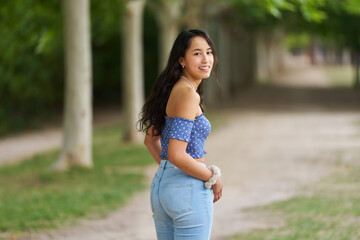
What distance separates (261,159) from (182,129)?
927cm

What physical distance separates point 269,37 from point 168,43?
121 ft

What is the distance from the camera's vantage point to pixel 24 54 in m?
23.3

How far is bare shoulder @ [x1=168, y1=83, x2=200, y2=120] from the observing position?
2.82 m

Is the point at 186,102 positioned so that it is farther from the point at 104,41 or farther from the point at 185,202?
the point at 104,41

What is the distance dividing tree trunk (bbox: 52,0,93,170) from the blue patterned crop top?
716 cm

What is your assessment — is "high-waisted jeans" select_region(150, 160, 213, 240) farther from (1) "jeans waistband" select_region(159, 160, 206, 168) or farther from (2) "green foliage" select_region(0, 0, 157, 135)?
(2) "green foliage" select_region(0, 0, 157, 135)

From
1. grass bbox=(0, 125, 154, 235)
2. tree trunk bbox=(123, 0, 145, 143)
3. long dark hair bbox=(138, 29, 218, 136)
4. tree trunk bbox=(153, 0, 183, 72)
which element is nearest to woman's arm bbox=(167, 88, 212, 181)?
long dark hair bbox=(138, 29, 218, 136)

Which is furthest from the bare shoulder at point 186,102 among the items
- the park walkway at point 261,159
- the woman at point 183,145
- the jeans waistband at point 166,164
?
the park walkway at point 261,159

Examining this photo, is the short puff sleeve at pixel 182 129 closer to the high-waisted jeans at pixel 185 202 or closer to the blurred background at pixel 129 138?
the high-waisted jeans at pixel 185 202

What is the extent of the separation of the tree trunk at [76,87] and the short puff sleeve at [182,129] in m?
7.38

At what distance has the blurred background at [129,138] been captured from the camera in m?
6.69

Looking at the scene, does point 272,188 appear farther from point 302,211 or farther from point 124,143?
point 124,143

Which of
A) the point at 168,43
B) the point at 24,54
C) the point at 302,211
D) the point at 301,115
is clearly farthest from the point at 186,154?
the point at 24,54

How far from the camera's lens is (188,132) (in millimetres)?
2824
